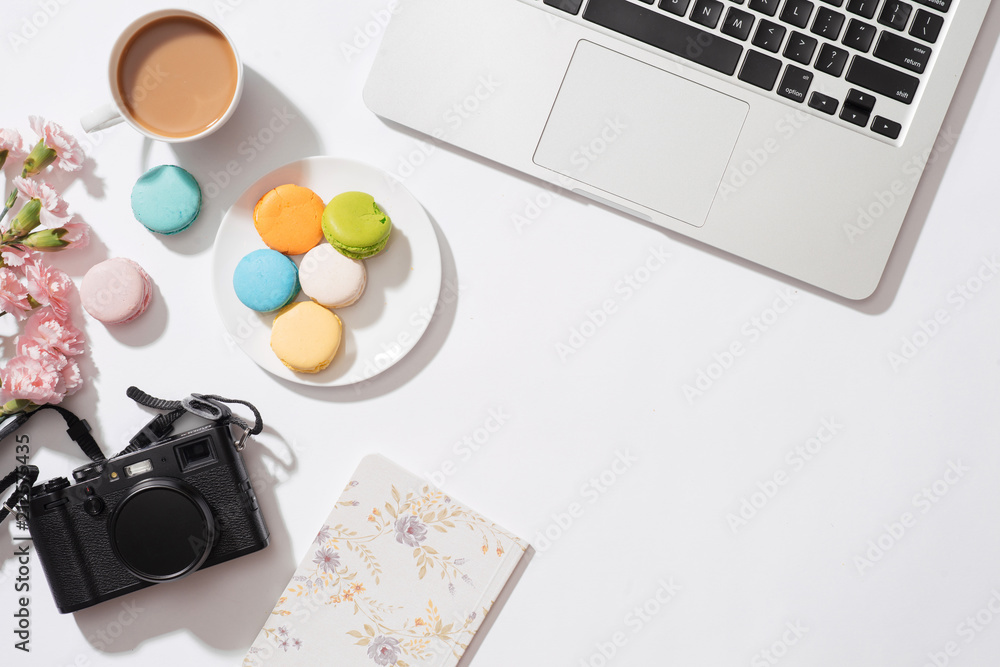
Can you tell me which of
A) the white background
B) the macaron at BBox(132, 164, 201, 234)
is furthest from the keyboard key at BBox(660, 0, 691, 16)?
the macaron at BBox(132, 164, 201, 234)

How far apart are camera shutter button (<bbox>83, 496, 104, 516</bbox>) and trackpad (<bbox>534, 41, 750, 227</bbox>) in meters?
0.57

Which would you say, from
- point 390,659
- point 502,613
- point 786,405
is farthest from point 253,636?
point 786,405

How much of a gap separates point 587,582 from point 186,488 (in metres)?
0.45

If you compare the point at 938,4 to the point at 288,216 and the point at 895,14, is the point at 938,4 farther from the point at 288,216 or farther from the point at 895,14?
the point at 288,216

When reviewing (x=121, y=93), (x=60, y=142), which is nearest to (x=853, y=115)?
(x=121, y=93)

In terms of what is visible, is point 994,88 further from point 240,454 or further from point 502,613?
point 240,454

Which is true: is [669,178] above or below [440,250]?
above

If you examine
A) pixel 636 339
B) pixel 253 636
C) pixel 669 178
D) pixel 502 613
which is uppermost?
pixel 669 178

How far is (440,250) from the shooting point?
0.70 metres

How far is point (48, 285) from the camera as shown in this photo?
68 centimetres

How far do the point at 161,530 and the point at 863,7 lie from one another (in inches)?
34.3

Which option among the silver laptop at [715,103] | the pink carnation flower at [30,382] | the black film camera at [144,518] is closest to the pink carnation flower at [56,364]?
the pink carnation flower at [30,382]

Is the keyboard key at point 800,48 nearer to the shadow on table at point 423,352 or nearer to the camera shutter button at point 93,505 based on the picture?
the shadow on table at point 423,352

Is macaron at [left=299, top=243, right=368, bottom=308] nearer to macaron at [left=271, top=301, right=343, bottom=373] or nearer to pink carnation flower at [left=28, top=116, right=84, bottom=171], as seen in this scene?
macaron at [left=271, top=301, right=343, bottom=373]
